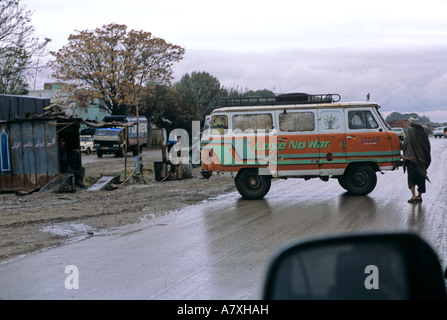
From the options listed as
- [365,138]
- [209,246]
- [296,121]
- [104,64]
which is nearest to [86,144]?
[104,64]

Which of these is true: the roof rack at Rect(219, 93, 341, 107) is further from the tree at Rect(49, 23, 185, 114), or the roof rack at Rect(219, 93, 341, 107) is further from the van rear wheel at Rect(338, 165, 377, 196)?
the tree at Rect(49, 23, 185, 114)

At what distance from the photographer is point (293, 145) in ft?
47.0

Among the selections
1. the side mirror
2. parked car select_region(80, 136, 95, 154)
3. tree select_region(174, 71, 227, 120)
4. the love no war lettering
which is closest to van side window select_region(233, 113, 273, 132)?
the love no war lettering

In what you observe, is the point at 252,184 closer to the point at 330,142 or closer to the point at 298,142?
the point at 298,142

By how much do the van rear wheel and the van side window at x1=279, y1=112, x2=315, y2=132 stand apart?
5.07ft

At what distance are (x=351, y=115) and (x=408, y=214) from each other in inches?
162

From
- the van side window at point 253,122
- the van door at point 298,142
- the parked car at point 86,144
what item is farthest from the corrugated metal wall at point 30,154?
the parked car at point 86,144

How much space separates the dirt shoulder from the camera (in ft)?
32.4

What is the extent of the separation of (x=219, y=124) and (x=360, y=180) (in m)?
4.02

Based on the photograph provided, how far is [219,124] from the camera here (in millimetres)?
14594

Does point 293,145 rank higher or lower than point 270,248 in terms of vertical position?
higher
